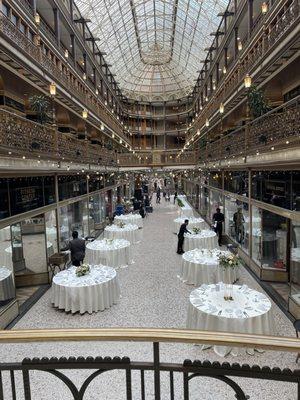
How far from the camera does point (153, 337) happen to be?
6.88ft

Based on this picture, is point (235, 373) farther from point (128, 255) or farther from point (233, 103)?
point (233, 103)

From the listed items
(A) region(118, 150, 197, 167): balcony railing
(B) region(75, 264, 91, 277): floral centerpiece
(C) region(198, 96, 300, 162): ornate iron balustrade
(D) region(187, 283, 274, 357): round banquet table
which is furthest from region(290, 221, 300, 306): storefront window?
(A) region(118, 150, 197, 167): balcony railing

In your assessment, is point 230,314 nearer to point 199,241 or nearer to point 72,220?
point 199,241

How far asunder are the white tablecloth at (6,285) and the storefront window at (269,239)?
7.85 m

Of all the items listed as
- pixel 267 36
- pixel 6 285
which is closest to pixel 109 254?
pixel 6 285

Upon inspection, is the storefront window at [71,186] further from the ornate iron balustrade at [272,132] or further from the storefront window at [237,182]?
the storefront window at [237,182]

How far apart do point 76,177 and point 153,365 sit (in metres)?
15.2

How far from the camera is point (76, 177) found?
658 inches

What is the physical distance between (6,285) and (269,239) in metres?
8.42

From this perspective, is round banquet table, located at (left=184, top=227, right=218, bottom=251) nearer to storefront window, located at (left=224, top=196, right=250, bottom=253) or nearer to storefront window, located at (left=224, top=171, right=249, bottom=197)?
storefront window, located at (left=224, top=196, right=250, bottom=253)

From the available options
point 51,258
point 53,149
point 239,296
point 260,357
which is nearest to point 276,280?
point 239,296

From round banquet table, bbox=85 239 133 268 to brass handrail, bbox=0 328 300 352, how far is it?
10.3 metres

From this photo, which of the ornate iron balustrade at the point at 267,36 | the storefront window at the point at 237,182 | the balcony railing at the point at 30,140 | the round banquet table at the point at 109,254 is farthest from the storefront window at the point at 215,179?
the balcony railing at the point at 30,140

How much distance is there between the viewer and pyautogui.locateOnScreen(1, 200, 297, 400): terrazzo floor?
5.18 m
